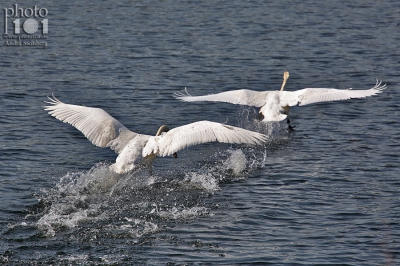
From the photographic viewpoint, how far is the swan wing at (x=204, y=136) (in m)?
11.6

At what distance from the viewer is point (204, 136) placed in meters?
11.7

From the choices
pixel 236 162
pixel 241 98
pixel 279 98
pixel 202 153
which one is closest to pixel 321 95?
pixel 279 98

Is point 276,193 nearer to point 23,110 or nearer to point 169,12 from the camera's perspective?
point 23,110

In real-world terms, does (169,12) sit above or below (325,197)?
above

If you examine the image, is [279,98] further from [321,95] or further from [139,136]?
[139,136]

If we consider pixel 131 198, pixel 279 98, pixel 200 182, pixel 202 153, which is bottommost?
pixel 131 198

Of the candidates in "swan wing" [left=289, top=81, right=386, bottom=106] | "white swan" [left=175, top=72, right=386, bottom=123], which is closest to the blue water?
"white swan" [left=175, top=72, right=386, bottom=123]

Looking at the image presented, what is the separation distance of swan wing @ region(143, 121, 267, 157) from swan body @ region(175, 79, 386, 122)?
3746mm

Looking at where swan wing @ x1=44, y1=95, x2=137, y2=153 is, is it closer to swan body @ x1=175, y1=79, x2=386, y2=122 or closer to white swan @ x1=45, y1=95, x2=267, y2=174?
white swan @ x1=45, y1=95, x2=267, y2=174

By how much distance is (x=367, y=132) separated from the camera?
605 inches

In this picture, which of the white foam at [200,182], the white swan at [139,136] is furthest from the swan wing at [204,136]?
the white foam at [200,182]

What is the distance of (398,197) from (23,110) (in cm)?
852

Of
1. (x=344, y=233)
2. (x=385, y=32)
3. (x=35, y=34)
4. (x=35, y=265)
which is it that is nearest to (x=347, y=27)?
(x=385, y=32)

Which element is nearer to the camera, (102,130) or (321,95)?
(102,130)
